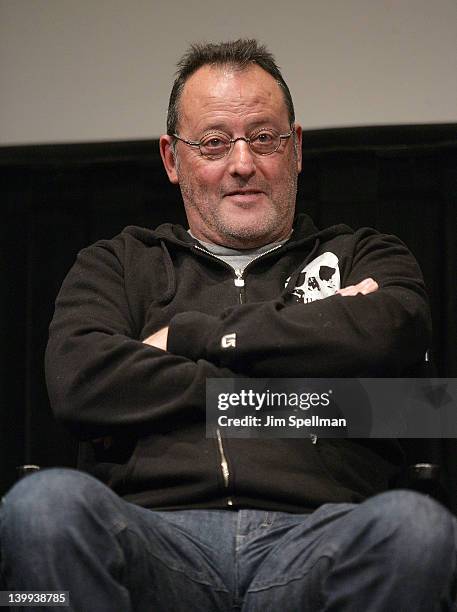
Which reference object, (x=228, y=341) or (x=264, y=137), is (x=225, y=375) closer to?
(x=228, y=341)

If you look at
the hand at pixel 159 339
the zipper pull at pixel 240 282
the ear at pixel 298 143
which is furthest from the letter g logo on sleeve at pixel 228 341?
the ear at pixel 298 143

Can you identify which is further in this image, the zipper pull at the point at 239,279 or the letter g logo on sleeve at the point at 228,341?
the zipper pull at the point at 239,279

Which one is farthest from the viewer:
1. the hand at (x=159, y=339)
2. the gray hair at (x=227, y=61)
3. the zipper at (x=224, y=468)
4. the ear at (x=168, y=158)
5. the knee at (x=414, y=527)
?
the ear at (x=168, y=158)

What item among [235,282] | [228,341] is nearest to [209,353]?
[228,341]

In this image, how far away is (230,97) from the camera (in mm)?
1945

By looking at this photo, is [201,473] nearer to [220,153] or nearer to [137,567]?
[137,567]

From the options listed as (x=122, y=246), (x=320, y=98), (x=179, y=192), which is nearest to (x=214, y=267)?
(x=122, y=246)

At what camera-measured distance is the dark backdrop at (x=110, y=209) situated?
2172 millimetres

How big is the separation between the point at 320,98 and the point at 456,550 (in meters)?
1.28

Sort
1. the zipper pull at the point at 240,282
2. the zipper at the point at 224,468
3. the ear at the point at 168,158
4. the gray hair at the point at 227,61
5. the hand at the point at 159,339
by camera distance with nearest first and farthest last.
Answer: the zipper at the point at 224,468, the hand at the point at 159,339, the zipper pull at the point at 240,282, the gray hair at the point at 227,61, the ear at the point at 168,158


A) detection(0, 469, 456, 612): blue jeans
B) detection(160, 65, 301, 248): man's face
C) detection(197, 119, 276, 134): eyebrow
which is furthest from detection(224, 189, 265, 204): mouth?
detection(0, 469, 456, 612): blue jeans

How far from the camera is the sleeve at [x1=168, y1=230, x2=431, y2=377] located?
1598 millimetres

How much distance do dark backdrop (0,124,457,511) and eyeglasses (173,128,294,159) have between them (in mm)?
253

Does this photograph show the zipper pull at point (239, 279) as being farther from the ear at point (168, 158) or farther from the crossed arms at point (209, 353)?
the ear at point (168, 158)
